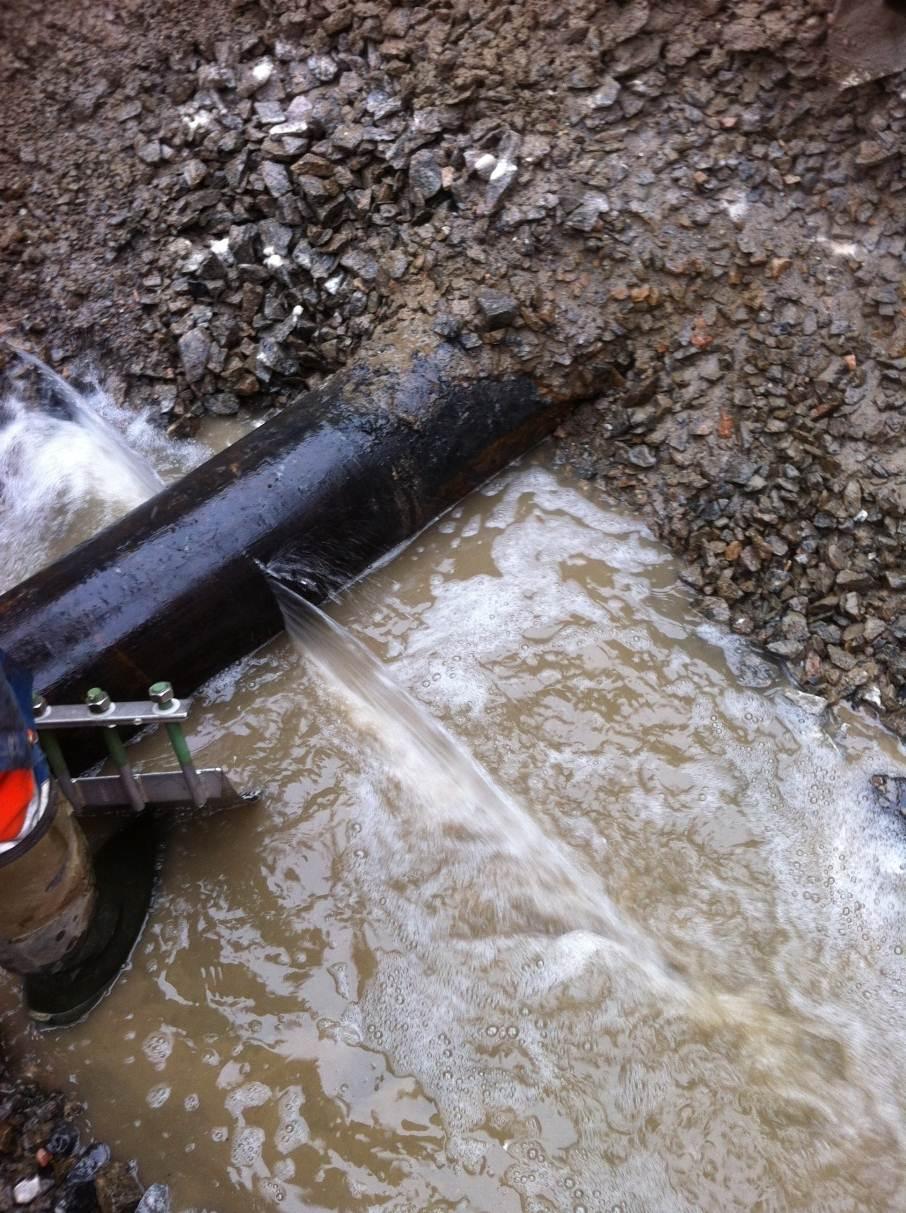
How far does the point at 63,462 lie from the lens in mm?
3705

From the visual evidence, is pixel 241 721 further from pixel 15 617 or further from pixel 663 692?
pixel 663 692

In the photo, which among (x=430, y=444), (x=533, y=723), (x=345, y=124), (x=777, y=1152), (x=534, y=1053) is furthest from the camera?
(x=345, y=124)

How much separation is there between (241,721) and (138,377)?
1.81m

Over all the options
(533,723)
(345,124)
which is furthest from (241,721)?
(345,124)

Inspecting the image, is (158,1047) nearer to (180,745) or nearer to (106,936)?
(106,936)

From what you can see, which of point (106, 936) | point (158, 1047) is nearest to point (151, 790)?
point (106, 936)

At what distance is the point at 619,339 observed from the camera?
338 centimetres

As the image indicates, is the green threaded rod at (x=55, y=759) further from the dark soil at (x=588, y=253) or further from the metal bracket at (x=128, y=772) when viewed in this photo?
the dark soil at (x=588, y=253)

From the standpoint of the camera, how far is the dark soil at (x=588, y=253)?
3.13 meters

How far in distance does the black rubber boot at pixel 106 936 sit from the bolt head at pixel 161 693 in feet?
1.93

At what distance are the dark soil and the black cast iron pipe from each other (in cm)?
24

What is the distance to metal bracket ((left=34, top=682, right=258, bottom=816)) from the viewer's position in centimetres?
227

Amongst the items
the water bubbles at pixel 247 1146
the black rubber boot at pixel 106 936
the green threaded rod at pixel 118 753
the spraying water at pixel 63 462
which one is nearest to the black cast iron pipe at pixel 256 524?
the green threaded rod at pixel 118 753

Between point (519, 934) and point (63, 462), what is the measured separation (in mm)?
2686
